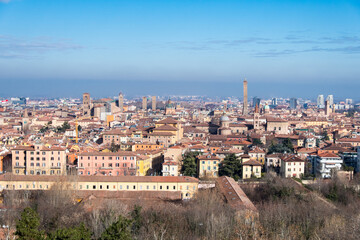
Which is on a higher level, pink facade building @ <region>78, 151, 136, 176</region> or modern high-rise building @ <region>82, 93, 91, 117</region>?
modern high-rise building @ <region>82, 93, 91, 117</region>

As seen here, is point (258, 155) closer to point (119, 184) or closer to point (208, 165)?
point (208, 165)

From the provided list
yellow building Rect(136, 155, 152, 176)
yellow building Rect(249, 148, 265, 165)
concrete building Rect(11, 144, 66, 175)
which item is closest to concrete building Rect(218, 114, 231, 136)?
yellow building Rect(249, 148, 265, 165)

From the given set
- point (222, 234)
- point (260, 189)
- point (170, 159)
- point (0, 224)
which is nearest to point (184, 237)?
point (222, 234)

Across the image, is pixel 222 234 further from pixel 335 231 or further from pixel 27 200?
pixel 27 200

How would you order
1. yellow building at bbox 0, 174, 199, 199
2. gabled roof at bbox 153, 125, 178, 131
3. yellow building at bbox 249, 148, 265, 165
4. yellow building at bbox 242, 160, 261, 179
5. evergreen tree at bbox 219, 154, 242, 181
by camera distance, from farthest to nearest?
1. gabled roof at bbox 153, 125, 178, 131
2. yellow building at bbox 249, 148, 265, 165
3. yellow building at bbox 242, 160, 261, 179
4. evergreen tree at bbox 219, 154, 242, 181
5. yellow building at bbox 0, 174, 199, 199

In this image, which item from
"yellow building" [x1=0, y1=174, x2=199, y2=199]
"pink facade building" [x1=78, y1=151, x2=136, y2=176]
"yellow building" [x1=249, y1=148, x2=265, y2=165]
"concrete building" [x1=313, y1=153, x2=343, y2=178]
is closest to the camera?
"yellow building" [x1=0, y1=174, x2=199, y2=199]

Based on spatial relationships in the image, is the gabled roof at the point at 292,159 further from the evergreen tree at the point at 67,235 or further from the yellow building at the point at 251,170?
the evergreen tree at the point at 67,235

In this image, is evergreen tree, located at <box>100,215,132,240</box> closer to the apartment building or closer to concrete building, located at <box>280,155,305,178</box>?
the apartment building

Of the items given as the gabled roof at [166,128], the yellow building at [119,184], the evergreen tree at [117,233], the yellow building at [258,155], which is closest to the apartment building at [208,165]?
the yellow building at [258,155]
